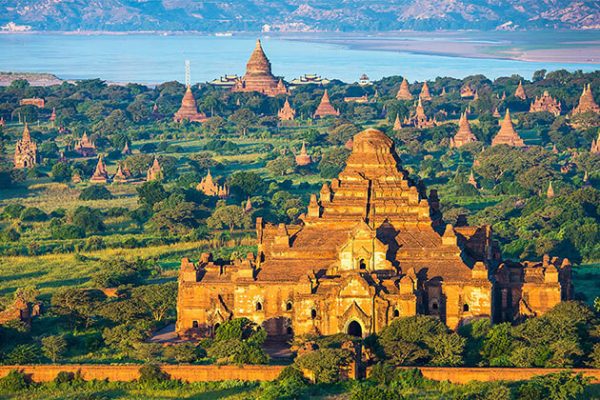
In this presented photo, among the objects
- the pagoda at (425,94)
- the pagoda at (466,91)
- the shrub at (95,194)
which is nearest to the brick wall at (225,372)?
the shrub at (95,194)

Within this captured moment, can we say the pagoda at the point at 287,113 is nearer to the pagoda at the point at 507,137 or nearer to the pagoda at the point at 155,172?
the pagoda at the point at 507,137

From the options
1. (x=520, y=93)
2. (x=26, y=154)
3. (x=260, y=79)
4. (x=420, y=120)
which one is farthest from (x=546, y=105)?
(x=26, y=154)

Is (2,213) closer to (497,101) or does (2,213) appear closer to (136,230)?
(136,230)

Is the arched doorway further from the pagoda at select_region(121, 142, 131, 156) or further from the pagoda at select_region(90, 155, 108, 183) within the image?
the pagoda at select_region(121, 142, 131, 156)

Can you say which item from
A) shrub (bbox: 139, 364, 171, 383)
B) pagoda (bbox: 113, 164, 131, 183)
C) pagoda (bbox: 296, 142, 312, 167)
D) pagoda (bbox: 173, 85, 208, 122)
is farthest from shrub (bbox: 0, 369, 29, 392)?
pagoda (bbox: 173, 85, 208, 122)

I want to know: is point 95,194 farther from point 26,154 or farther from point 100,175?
point 26,154

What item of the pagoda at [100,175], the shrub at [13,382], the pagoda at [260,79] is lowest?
the shrub at [13,382]
